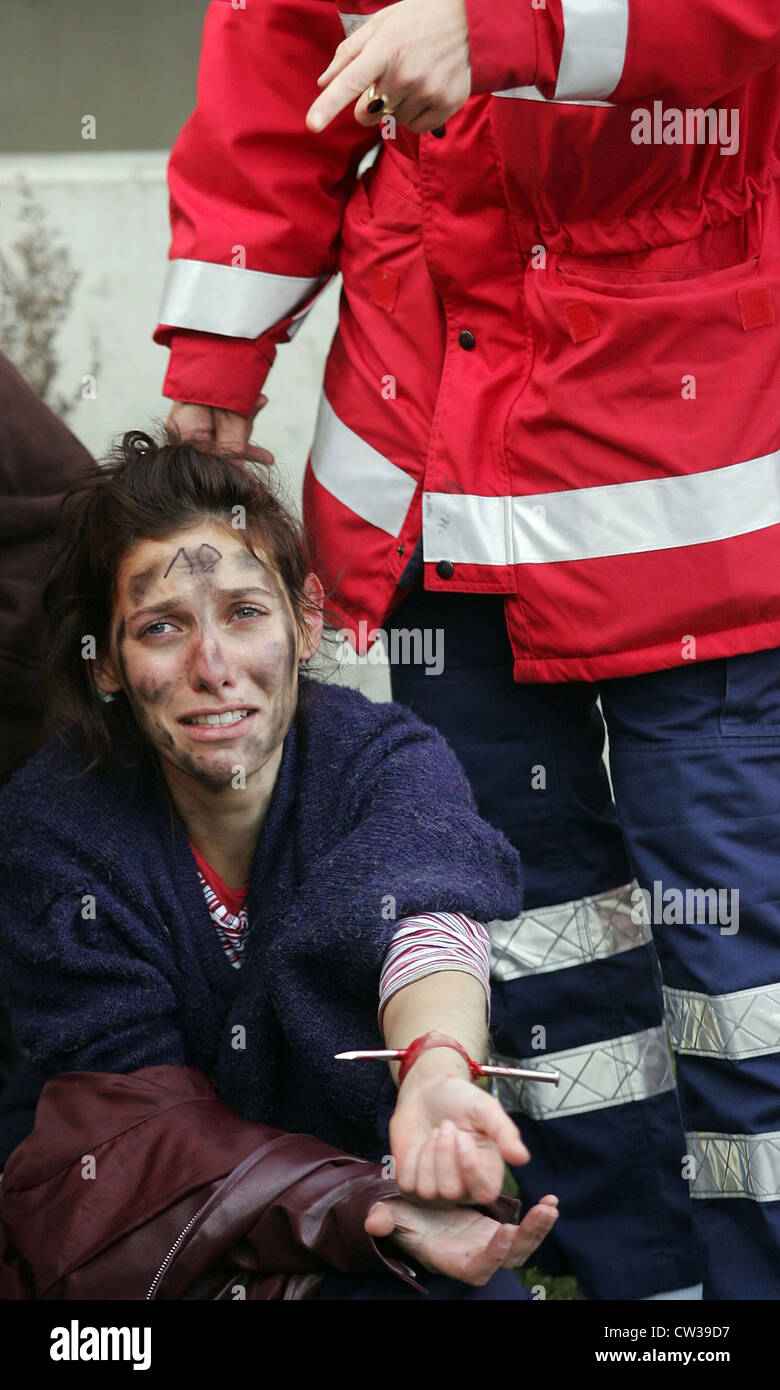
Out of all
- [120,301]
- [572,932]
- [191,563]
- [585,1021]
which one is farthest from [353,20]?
[120,301]

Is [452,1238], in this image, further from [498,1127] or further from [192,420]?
[192,420]

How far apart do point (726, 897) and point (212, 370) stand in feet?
3.39

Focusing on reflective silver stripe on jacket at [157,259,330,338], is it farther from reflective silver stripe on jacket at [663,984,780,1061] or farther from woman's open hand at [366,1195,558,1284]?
woman's open hand at [366,1195,558,1284]

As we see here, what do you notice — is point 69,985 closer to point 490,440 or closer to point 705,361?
point 490,440

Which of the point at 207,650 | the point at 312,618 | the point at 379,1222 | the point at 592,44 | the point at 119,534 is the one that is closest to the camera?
the point at 379,1222

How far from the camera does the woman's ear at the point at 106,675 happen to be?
2113 millimetres

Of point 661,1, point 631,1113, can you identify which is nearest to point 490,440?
point 661,1

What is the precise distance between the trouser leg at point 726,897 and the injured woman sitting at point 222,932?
24 centimetres

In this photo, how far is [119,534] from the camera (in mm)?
2070

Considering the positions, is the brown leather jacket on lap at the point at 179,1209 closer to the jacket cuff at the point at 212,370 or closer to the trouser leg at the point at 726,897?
the trouser leg at the point at 726,897

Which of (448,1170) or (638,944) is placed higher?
(448,1170)
